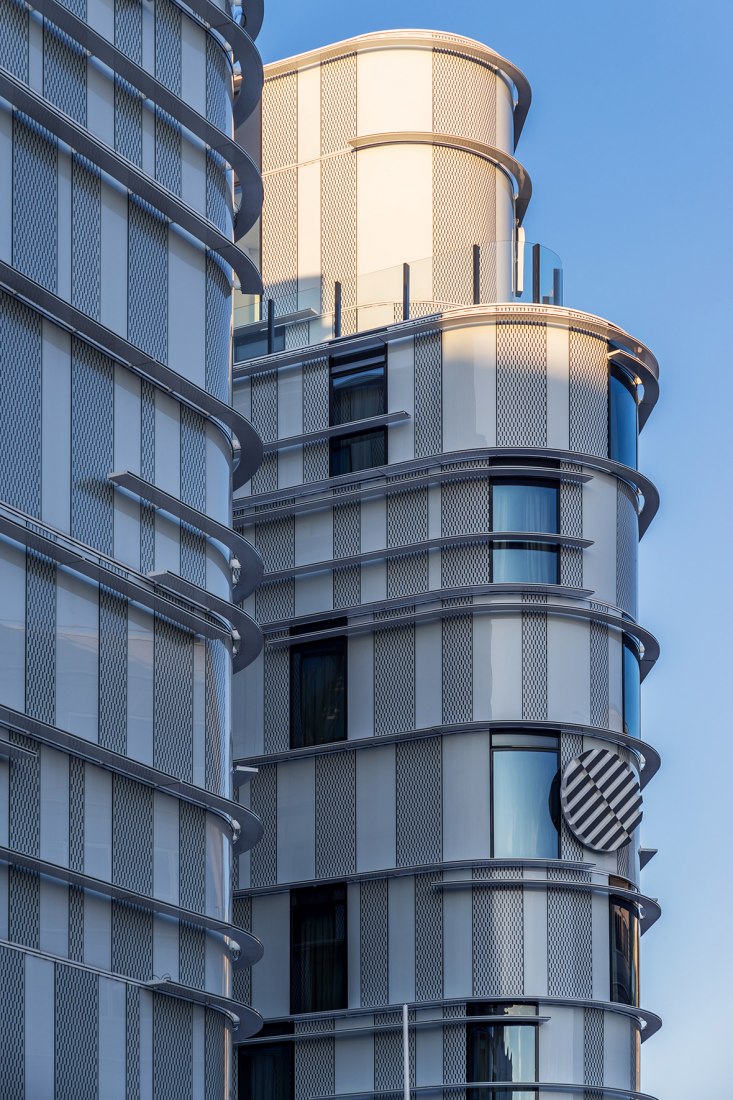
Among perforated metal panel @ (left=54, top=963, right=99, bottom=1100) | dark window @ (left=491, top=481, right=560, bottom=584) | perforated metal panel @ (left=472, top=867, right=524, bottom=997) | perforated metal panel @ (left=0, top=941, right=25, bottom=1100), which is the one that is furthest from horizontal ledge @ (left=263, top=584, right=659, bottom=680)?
perforated metal panel @ (left=0, top=941, right=25, bottom=1100)

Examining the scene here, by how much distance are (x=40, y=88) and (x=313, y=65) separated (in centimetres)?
2803

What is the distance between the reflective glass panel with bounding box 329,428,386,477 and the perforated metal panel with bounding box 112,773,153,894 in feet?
59.3

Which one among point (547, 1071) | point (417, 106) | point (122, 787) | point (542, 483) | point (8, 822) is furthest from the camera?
point (417, 106)

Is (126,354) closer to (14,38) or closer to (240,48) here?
(14,38)

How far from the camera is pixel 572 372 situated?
52656 mm

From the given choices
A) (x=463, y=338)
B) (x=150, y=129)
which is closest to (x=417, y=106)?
(x=463, y=338)

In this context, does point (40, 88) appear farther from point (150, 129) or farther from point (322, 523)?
point (322, 523)

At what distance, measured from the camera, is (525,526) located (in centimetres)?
5153

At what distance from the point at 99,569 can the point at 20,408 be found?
3008mm

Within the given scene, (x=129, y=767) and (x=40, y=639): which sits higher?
(x=40, y=639)

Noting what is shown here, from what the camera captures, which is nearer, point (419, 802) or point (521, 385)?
point (419, 802)

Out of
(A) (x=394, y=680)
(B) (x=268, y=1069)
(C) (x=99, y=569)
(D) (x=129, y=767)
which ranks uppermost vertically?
(A) (x=394, y=680)

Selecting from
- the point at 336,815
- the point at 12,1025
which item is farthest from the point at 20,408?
the point at 336,815

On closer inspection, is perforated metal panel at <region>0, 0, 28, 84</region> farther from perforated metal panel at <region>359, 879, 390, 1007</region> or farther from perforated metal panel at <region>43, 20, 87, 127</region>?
perforated metal panel at <region>359, 879, 390, 1007</region>
